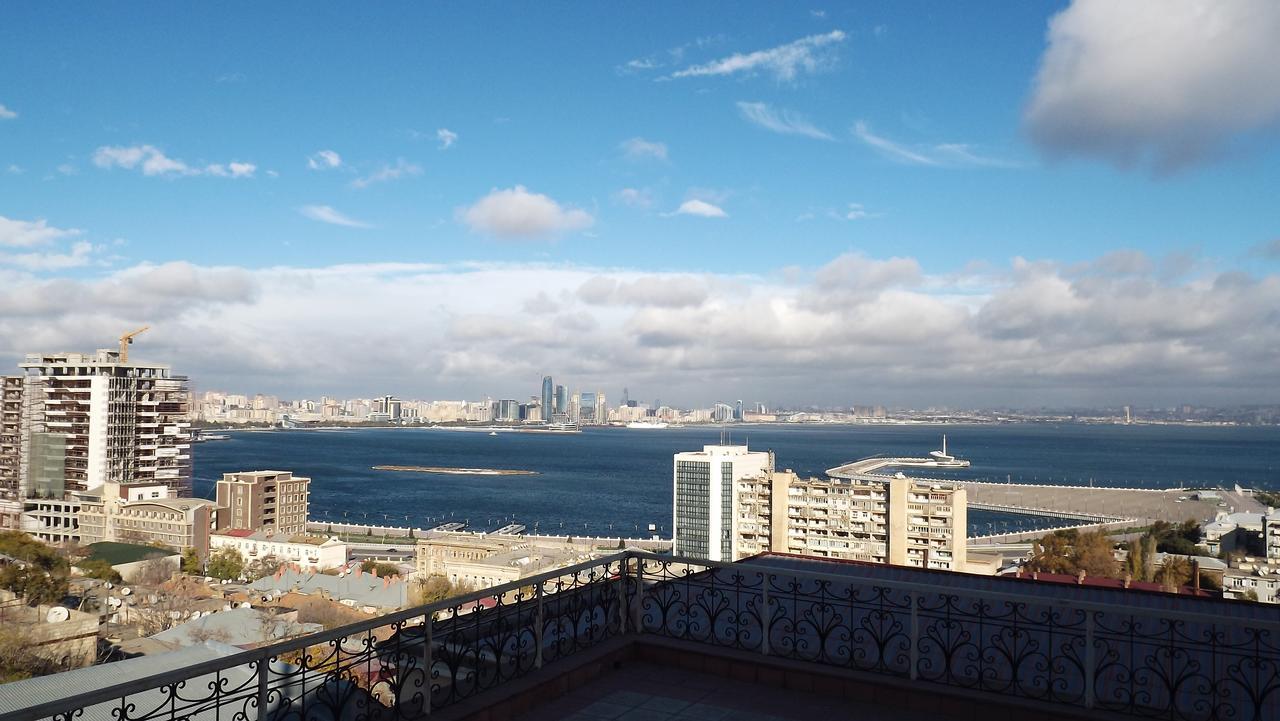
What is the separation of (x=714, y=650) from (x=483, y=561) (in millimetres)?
28461

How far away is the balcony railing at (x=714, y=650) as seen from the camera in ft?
8.34

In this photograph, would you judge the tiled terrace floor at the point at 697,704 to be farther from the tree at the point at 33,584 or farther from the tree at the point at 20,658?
the tree at the point at 33,584

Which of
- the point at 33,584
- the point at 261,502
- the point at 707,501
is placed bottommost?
the point at 261,502

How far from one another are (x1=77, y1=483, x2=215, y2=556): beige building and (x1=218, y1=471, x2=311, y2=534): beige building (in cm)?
389

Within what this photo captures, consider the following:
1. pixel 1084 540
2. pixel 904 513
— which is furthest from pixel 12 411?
pixel 1084 540

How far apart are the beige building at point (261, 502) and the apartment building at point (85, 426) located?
3461 mm

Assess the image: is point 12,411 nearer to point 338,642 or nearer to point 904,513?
point 904,513

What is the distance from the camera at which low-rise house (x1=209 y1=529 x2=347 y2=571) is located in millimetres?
33344

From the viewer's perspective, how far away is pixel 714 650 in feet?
12.2

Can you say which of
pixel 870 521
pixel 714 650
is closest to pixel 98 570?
pixel 870 521

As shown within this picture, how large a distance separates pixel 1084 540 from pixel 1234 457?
103 m

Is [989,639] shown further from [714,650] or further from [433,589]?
[433,589]

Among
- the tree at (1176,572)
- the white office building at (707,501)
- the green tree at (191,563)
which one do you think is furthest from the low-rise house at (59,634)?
the tree at (1176,572)

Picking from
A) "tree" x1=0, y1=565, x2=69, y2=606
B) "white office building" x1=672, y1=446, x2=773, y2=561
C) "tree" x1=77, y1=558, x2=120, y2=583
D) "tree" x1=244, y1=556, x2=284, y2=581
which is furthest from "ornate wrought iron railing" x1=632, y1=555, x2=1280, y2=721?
"white office building" x1=672, y1=446, x2=773, y2=561
